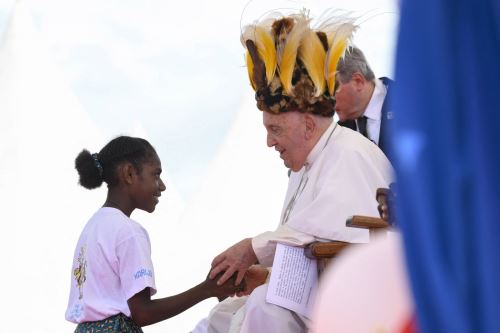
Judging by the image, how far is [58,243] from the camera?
885 centimetres

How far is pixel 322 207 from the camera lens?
3920 millimetres

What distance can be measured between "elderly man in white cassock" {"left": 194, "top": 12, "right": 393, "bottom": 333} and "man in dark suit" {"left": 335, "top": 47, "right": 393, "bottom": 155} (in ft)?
3.30

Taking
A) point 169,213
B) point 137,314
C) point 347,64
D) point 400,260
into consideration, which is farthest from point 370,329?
point 169,213

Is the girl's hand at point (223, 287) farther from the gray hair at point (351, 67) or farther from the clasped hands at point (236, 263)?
the gray hair at point (351, 67)

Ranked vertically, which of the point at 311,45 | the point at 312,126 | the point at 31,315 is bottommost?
the point at 31,315

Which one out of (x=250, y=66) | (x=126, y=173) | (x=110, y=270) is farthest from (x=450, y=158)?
(x=126, y=173)

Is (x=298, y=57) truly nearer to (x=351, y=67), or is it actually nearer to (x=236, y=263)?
(x=236, y=263)

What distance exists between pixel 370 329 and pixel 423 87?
11.2 inches

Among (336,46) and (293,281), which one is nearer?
(293,281)

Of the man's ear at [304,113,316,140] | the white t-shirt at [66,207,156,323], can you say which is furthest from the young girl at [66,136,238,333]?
the man's ear at [304,113,316,140]

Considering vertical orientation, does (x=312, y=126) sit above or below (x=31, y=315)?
above

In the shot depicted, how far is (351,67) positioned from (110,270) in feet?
6.29

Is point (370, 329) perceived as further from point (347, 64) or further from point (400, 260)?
point (347, 64)

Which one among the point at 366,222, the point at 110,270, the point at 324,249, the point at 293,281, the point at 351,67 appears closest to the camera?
the point at 366,222
